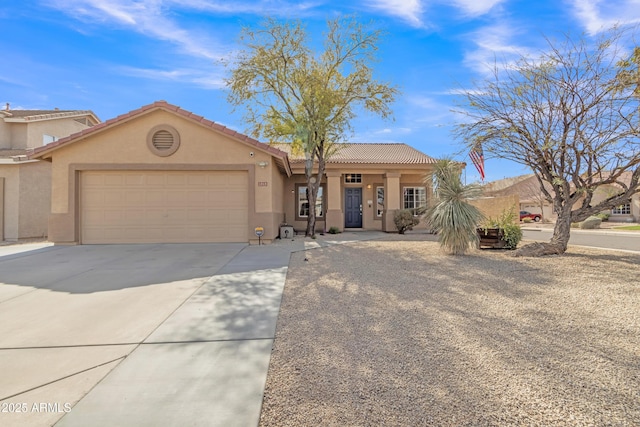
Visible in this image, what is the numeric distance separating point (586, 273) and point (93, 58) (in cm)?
1724

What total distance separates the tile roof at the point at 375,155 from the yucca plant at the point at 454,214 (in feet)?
24.1

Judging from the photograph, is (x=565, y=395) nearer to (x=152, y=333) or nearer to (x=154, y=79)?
(x=152, y=333)

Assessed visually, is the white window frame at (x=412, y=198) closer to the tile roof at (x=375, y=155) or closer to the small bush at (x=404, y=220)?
the tile roof at (x=375, y=155)

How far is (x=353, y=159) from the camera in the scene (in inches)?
679

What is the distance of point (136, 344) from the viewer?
3.52m

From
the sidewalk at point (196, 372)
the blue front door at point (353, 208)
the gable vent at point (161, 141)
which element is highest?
the gable vent at point (161, 141)

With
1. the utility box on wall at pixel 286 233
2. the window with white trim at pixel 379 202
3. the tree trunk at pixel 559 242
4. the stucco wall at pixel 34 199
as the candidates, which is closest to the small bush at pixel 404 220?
the window with white trim at pixel 379 202

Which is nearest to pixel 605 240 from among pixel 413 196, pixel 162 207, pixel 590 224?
pixel 413 196

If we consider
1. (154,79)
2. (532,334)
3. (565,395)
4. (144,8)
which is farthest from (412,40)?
(565,395)

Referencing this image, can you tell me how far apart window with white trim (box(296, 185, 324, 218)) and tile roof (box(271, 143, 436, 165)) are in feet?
5.52

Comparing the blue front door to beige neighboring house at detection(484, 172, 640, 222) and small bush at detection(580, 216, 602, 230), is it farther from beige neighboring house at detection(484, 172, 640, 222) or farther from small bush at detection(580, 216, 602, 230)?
small bush at detection(580, 216, 602, 230)

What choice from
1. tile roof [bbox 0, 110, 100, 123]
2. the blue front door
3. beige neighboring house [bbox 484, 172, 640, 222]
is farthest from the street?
tile roof [bbox 0, 110, 100, 123]

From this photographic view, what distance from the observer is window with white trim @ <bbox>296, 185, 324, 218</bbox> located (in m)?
17.3

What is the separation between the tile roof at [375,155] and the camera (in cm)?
1664
